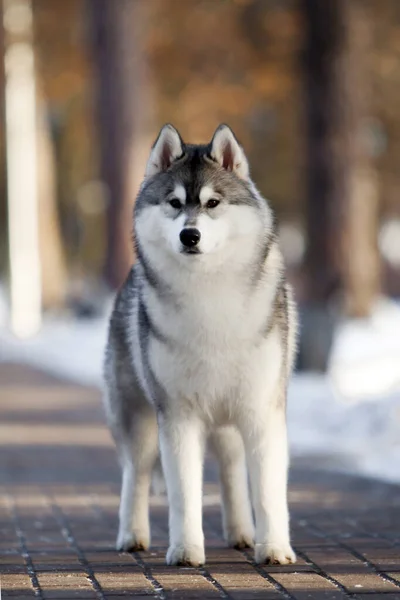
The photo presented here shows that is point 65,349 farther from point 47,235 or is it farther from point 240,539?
point 240,539

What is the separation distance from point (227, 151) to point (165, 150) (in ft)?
0.89

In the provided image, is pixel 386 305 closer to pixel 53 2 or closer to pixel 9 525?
pixel 53 2

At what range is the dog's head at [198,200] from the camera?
233 inches

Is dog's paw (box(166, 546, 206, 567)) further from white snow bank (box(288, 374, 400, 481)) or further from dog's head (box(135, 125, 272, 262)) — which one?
white snow bank (box(288, 374, 400, 481))

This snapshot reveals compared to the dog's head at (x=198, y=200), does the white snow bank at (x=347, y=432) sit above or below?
below

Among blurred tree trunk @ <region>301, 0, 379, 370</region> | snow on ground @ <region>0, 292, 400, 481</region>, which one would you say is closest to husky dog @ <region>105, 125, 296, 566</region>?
snow on ground @ <region>0, 292, 400, 481</region>

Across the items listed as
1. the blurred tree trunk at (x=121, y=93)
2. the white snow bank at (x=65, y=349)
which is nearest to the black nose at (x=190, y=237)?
the white snow bank at (x=65, y=349)

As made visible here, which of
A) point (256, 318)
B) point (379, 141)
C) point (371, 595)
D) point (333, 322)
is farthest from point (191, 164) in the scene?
point (379, 141)

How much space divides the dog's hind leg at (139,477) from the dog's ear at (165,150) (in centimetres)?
117

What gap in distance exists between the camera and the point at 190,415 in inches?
244

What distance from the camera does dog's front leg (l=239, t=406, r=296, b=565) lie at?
6176mm

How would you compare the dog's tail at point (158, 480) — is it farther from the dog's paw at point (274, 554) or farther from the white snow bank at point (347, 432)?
the white snow bank at point (347, 432)

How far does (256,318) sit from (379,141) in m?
33.5

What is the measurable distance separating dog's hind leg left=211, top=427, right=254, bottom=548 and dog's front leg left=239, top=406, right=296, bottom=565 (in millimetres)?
541
